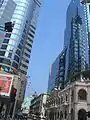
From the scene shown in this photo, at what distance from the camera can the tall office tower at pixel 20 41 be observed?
3231 inches

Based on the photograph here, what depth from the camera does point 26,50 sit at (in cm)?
9675

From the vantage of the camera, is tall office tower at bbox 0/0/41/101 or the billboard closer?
the billboard

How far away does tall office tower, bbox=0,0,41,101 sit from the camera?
82062 mm

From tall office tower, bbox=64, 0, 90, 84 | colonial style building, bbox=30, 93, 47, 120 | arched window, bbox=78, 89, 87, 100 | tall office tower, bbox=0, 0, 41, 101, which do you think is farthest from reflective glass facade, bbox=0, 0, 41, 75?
arched window, bbox=78, 89, 87, 100

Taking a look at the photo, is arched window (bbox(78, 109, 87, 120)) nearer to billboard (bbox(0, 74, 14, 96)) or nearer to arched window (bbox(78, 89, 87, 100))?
arched window (bbox(78, 89, 87, 100))

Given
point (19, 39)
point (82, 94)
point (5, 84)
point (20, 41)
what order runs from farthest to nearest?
point (20, 41) < point (19, 39) < point (5, 84) < point (82, 94)

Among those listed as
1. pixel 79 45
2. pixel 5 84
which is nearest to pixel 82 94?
pixel 5 84

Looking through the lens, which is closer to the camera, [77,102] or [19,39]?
[77,102]

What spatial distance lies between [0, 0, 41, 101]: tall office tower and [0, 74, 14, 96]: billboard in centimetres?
2145

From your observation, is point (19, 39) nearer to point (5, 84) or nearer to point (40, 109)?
point (40, 109)

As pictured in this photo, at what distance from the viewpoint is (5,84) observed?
179 ft

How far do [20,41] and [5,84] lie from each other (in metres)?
39.2

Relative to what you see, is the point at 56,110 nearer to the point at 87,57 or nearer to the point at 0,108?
the point at 0,108

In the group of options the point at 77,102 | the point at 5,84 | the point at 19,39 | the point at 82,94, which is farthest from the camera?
the point at 19,39
